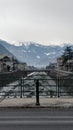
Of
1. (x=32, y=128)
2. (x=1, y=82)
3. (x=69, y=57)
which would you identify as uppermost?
(x=69, y=57)

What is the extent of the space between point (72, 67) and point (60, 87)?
143 metres

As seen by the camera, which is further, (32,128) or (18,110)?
(18,110)

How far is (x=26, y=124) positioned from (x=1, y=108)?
6.77 meters

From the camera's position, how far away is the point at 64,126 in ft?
45.9

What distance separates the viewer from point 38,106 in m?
21.7

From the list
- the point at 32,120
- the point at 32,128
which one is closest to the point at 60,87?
the point at 32,120

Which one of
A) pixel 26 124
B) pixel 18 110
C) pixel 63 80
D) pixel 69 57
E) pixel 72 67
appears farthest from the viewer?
pixel 69 57

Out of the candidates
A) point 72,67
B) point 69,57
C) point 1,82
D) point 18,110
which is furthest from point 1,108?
point 69,57

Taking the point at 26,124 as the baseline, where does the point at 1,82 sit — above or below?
above

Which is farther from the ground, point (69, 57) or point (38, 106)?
point (69, 57)

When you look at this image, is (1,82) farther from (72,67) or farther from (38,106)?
(72,67)

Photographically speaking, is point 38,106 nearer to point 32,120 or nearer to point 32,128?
point 32,120

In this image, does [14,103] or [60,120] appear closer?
[60,120]

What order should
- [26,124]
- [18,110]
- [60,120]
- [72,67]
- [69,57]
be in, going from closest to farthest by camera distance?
1. [26,124]
2. [60,120]
3. [18,110]
4. [72,67]
5. [69,57]
